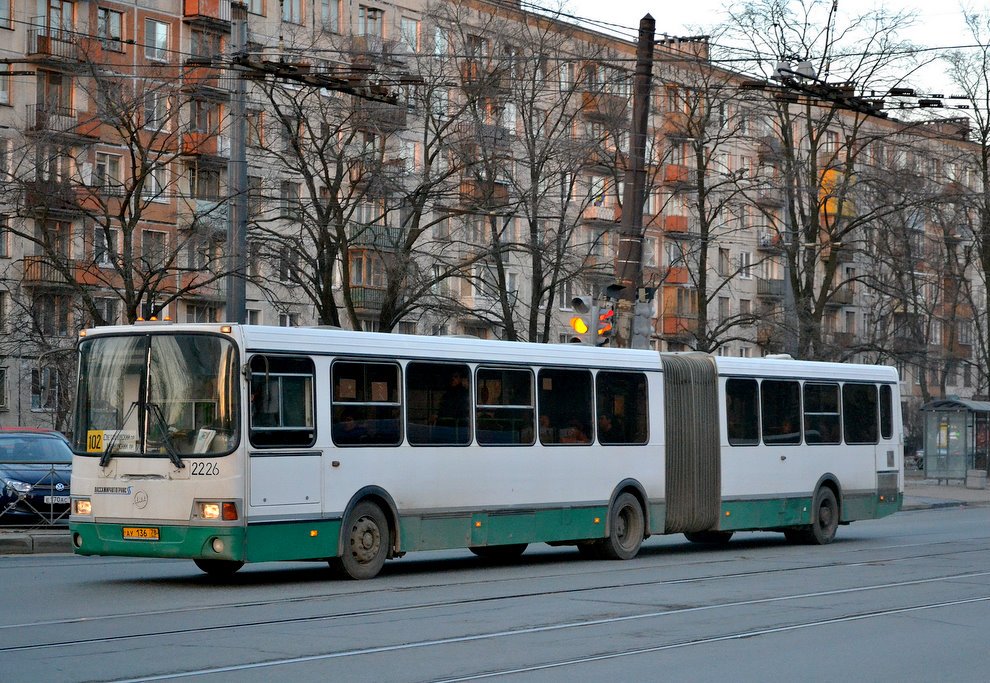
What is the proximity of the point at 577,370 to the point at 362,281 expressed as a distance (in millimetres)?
38686

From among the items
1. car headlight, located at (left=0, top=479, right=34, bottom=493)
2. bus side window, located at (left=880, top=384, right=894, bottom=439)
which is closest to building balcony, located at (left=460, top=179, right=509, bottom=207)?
bus side window, located at (left=880, top=384, right=894, bottom=439)

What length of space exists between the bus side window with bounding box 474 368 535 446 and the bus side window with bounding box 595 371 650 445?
1.36 metres

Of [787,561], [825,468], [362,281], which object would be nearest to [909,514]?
[825,468]

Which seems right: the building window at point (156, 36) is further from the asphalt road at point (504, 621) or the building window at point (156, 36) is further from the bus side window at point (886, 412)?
the asphalt road at point (504, 621)

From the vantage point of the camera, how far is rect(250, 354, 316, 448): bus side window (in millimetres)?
14656

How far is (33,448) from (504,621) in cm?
1290

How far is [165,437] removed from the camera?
14672 millimetres

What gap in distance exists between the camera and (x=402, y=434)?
16188 millimetres

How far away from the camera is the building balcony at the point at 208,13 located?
2114 inches

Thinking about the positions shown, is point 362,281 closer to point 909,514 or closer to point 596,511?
point 909,514

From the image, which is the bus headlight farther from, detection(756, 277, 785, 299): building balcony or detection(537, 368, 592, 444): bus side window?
detection(756, 277, 785, 299): building balcony

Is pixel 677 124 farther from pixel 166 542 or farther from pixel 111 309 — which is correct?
pixel 166 542

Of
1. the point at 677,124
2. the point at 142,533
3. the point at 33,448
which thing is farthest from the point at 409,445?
the point at 677,124

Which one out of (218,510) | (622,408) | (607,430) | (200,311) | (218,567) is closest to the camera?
(218,510)
